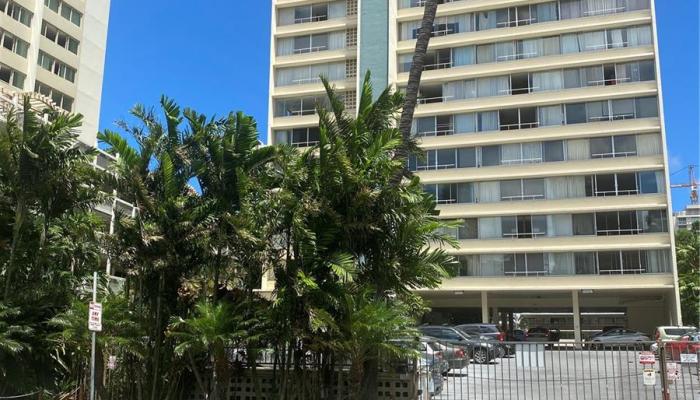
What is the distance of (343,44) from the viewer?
5784 centimetres

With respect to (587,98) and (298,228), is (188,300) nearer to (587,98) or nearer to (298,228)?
(298,228)

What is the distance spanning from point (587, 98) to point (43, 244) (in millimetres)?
43179

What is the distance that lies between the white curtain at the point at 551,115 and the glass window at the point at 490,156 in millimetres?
3936

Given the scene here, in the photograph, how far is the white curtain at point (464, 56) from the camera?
5353 centimetres

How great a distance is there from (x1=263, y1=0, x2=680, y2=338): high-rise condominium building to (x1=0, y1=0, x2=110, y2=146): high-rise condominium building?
57.0 feet

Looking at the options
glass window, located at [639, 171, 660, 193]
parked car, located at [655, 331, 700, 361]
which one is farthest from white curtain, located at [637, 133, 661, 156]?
parked car, located at [655, 331, 700, 361]

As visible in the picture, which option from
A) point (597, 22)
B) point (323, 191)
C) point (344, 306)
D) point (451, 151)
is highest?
point (597, 22)

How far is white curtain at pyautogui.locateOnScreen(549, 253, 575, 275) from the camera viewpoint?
154 ft

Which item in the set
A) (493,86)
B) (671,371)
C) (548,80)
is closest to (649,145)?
(548,80)

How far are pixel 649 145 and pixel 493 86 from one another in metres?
12.3

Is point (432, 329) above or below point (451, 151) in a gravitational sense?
below

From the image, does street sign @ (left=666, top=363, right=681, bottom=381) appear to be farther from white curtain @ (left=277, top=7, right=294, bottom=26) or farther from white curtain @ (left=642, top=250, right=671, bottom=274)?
white curtain @ (left=277, top=7, right=294, bottom=26)

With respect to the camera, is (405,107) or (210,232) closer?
(210,232)

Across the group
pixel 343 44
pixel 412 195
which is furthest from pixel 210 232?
pixel 343 44
